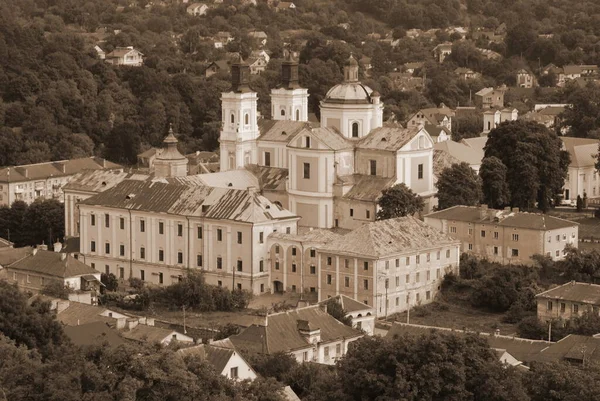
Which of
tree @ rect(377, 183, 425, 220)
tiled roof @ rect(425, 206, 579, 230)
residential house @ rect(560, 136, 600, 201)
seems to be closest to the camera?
tiled roof @ rect(425, 206, 579, 230)

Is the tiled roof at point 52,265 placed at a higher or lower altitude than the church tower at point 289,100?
lower

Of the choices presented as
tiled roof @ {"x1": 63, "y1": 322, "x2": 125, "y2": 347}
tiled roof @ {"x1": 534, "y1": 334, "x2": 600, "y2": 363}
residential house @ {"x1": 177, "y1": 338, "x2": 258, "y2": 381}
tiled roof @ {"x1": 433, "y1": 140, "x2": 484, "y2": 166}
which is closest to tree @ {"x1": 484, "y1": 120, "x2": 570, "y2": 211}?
tiled roof @ {"x1": 433, "y1": 140, "x2": 484, "y2": 166}

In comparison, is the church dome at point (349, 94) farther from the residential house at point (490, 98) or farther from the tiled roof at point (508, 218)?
the residential house at point (490, 98)

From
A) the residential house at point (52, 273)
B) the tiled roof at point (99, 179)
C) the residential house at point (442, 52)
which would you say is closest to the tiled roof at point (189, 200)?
the tiled roof at point (99, 179)

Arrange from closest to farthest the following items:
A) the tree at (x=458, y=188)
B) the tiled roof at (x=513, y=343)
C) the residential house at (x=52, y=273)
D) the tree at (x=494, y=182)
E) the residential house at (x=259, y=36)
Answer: the tiled roof at (x=513, y=343)
the residential house at (x=52, y=273)
the tree at (x=458, y=188)
the tree at (x=494, y=182)
the residential house at (x=259, y=36)

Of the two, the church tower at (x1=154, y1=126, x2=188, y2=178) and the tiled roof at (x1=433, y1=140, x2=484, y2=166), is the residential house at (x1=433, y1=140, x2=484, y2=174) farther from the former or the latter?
the church tower at (x1=154, y1=126, x2=188, y2=178)

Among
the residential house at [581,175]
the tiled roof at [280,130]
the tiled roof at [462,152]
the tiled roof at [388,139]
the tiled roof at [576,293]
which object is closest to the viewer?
the tiled roof at [576,293]

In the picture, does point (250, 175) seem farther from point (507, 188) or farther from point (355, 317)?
point (355, 317)
